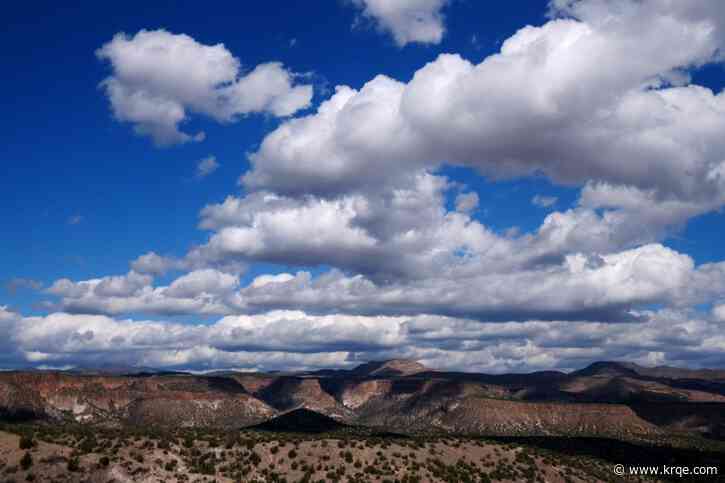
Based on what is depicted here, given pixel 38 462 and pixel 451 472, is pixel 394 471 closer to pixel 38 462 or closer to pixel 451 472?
pixel 451 472

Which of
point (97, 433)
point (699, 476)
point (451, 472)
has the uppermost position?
point (97, 433)

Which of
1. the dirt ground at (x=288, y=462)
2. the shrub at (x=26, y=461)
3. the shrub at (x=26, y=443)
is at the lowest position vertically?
the dirt ground at (x=288, y=462)

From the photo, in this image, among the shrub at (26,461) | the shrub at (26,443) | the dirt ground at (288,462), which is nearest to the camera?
the shrub at (26,461)

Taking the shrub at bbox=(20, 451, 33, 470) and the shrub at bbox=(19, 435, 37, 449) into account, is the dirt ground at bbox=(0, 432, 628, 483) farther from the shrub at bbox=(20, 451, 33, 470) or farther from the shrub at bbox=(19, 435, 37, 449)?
the shrub at bbox=(19, 435, 37, 449)

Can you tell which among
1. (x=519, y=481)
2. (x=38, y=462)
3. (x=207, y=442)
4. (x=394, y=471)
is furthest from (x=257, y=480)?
(x=519, y=481)

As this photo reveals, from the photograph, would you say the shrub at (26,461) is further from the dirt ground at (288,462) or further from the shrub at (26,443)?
the shrub at (26,443)

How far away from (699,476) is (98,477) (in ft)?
439

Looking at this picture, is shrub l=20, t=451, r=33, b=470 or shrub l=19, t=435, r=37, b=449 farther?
shrub l=19, t=435, r=37, b=449

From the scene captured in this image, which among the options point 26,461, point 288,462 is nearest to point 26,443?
point 26,461

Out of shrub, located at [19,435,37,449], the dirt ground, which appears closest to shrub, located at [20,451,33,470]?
the dirt ground

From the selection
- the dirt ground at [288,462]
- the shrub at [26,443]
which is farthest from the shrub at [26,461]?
the shrub at [26,443]

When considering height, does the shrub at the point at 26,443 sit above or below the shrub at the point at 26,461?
above

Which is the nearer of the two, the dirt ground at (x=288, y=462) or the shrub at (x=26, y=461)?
the shrub at (x=26, y=461)

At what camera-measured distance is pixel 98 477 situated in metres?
71.1
